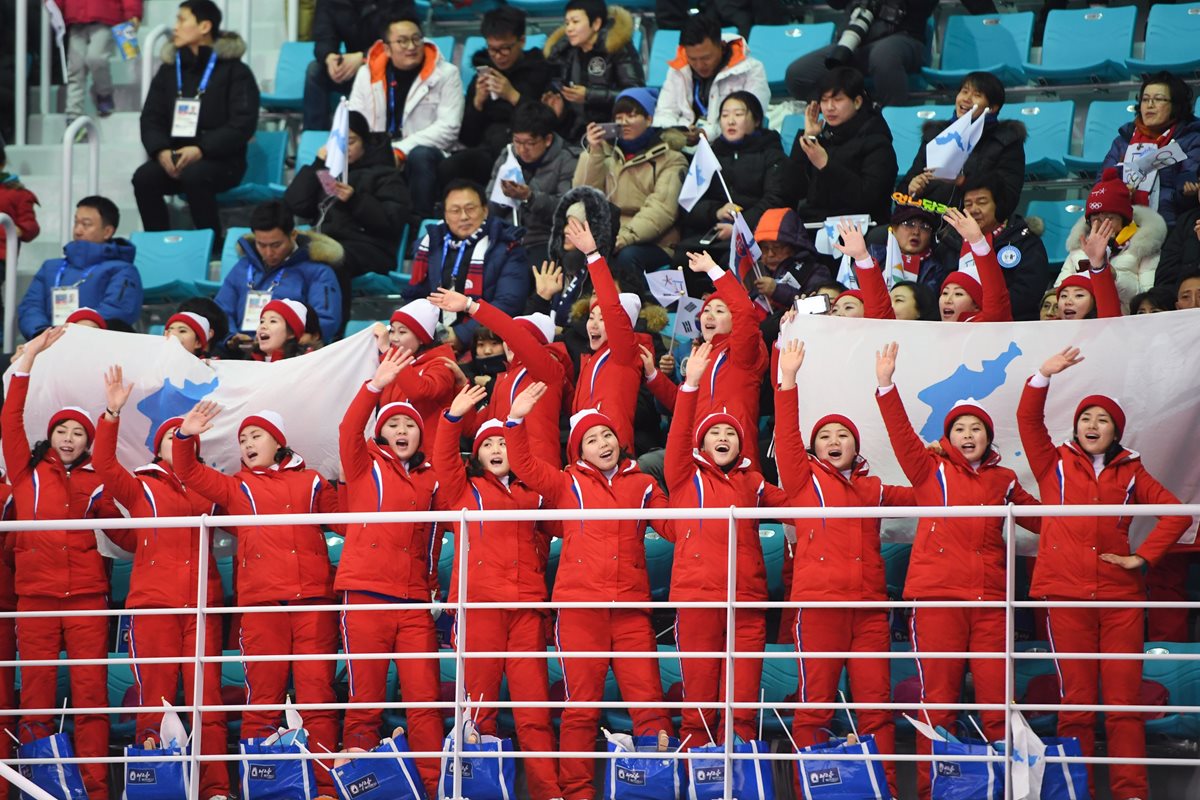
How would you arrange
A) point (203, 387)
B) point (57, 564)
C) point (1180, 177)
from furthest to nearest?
point (1180, 177) → point (203, 387) → point (57, 564)

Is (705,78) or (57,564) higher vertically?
(705,78)

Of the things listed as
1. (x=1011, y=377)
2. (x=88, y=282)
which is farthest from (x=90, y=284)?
(x=1011, y=377)

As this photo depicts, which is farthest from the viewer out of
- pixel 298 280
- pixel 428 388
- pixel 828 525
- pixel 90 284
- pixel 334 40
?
pixel 334 40

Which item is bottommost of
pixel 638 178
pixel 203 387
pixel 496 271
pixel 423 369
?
pixel 203 387

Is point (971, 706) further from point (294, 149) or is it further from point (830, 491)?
Answer: point (294, 149)

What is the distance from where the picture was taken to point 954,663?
768 cm

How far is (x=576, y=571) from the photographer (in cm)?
809

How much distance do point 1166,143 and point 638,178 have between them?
9.34ft

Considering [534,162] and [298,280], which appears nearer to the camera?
[298,280]

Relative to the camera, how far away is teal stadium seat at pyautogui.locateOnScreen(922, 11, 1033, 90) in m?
11.7

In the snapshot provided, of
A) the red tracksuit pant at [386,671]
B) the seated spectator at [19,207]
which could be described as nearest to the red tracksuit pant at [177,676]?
the red tracksuit pant at [386,671]

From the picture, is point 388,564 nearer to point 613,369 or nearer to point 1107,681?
point 613,369

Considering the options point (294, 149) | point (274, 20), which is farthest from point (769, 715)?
point (274, 20)

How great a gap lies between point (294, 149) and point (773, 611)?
5716 millimetres
